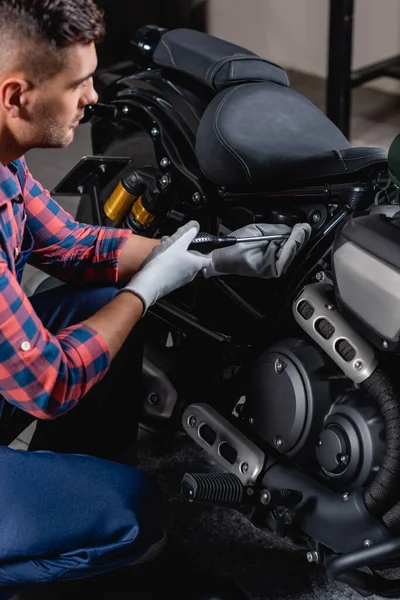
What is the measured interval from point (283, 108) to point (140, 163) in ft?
1.24

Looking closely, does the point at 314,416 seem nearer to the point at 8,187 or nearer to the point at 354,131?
the point at 8,187

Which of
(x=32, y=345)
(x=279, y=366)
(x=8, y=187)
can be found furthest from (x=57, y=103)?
(x=279, y=366)

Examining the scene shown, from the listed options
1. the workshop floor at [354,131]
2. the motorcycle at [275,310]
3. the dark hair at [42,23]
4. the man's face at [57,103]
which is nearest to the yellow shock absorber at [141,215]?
the motorcycle at [275,310]

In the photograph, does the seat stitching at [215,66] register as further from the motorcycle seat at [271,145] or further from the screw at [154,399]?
the screw at [154,399]

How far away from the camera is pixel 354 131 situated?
3.29 metres

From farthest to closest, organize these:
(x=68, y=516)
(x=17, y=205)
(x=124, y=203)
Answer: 1. (x=124, y=203)
2. (x=17, y=205)
3. (x=68, y=516)

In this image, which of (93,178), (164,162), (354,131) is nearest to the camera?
(164,162)

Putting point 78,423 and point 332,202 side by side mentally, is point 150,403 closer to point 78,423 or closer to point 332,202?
point 78,423

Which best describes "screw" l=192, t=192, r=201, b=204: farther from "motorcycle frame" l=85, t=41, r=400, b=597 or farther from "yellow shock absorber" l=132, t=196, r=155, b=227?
"yellow shock absorber" l=132, t=196, r=155, b=227

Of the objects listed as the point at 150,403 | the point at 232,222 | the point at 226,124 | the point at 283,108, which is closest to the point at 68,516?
the point at 150,403

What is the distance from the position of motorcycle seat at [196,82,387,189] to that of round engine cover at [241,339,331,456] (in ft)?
0.93

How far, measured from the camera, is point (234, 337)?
158 cm

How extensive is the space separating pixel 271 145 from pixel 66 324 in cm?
46

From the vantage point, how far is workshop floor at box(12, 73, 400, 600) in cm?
306
